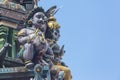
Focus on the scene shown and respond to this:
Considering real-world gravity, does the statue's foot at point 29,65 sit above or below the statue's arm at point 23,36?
below

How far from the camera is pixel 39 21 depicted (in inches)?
1436

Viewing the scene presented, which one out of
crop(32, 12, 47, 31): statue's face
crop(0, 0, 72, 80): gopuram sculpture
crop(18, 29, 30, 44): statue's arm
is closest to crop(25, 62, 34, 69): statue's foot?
crop(0, 0, 72, 80): gopuram sculpture

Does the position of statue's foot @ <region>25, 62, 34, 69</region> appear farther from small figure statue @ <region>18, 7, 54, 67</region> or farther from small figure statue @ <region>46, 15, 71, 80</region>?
small figure statue @ <region>46, 15, 71, 80</region>

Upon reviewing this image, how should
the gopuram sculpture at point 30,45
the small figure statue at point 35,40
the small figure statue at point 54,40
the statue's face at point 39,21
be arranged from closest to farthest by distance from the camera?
1. the gopuram sculpture at point 30,45
2. the small figure statue at point 35,40
3. the statue's face at point 39,21
4. the small figure statue at point 54,40

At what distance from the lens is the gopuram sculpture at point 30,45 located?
112 feet

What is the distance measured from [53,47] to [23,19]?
1757 millimetres

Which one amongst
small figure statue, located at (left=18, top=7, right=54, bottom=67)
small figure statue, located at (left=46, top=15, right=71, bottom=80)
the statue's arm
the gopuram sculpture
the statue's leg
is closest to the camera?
the gopuram sculpture

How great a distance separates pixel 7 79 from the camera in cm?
3422

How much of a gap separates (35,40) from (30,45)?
1.16 feet

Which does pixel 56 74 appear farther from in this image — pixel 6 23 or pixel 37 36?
pixel 6 23

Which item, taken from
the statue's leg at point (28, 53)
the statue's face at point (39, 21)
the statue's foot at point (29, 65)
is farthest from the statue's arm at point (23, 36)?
the statue's foot at point (29, 65)

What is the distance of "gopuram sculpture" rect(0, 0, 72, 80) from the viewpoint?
112 ft

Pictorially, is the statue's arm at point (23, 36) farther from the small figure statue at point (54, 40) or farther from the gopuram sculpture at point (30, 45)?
the small figure statue at point (54, 40)

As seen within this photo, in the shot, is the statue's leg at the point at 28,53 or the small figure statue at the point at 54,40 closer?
the statue's leg at the point at 28,53
